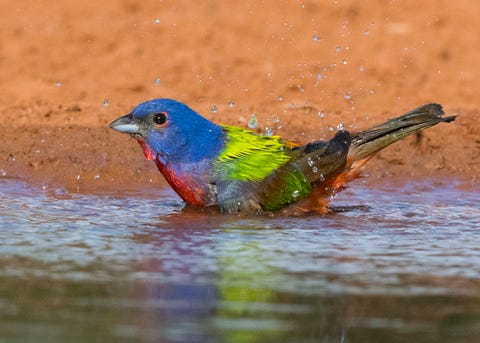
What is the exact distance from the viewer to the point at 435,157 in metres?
9.22

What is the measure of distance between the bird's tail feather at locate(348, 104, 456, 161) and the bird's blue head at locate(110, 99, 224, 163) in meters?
0.83

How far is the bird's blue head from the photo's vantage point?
24.1 feet

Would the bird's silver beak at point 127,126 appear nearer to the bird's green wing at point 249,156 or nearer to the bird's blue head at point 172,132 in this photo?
the bird's blue head at point 172,132

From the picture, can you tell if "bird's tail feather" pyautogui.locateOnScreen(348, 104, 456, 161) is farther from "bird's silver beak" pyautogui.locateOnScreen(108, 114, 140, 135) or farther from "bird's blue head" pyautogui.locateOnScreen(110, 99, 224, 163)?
"bird's silver beak" pyautogui.locateOnScreen(108, 114, 140, 135)

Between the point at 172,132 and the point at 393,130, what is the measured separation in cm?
132

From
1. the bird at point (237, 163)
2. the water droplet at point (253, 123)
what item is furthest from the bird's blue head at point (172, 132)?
the water droplet at point (253, 123)

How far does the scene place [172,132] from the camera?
7.39 metres

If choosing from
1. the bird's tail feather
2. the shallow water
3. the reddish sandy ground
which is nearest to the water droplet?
the reddish sandy ground

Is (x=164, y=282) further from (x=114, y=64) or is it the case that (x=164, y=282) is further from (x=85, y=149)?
(x=114, y=64)

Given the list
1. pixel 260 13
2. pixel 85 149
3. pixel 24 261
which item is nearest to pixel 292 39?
pixel 260 13

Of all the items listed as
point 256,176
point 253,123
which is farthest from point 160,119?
point 253,123

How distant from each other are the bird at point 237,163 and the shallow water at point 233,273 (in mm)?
156

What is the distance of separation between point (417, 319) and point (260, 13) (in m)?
7.82

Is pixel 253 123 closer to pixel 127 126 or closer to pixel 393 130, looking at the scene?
pixel 393 130
